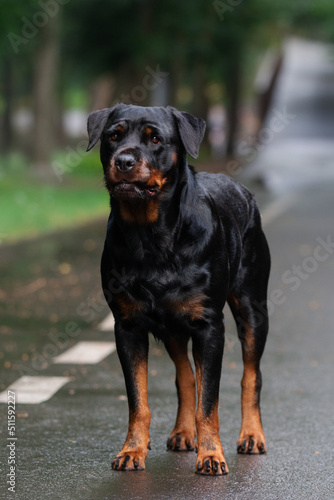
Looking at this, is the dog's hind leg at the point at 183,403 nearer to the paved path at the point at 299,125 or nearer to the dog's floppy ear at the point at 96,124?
the dog's floppy ear at the point at 96,124

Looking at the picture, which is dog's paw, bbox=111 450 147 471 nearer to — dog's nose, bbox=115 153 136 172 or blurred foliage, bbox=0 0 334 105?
dog's nose, bbox=115 153 136 172

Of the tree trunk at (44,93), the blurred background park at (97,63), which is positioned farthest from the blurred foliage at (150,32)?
the tree trunk at (44,93)

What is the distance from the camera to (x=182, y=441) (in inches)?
255

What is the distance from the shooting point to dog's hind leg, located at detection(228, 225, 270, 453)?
653 cm

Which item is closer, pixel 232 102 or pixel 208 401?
pixel 208 401

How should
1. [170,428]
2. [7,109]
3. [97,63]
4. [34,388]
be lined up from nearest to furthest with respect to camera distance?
[170,428]
[34,388]
[97,63]
[7,109]

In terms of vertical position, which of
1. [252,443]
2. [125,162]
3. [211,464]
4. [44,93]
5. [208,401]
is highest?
[44,93]

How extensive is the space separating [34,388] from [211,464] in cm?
264

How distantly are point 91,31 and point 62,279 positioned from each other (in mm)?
28720

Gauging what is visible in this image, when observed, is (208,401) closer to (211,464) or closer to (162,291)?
(211,464)

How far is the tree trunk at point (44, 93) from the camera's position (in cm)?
3334

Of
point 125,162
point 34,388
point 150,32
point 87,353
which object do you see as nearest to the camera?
point 125,162

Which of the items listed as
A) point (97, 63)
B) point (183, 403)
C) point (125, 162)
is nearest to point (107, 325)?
point (183, 403)

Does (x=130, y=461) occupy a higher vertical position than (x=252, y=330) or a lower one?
lower
